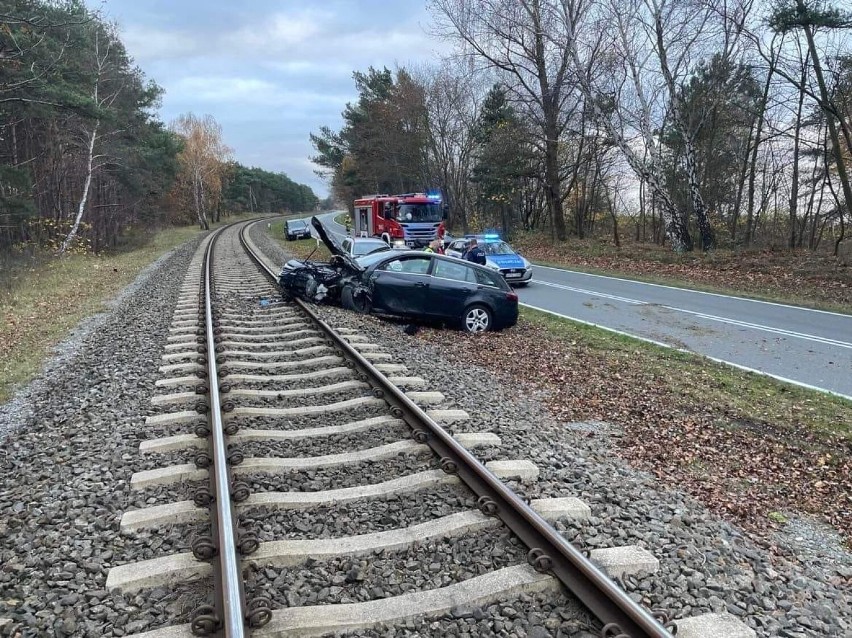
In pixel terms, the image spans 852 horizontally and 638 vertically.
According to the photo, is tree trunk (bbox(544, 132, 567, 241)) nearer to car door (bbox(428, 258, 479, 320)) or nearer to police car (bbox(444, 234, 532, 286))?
police car (bbox(444, 234, 532, 286))

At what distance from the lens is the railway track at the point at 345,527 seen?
124 inches

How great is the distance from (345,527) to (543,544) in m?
1.27

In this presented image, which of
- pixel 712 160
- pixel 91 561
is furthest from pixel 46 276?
pixel 712 160

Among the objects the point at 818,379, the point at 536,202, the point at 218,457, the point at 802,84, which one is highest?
the point at 802,84

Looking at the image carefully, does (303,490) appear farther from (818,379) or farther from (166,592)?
(818,379)

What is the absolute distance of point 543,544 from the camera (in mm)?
3676

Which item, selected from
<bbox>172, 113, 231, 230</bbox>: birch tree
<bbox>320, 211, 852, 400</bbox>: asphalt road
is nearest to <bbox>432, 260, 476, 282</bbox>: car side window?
<bbox>320, 211, 852, 400</bbox>: asphalt road

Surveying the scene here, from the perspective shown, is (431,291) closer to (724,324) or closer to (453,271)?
(453,271)

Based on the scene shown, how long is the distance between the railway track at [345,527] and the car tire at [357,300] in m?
5.42

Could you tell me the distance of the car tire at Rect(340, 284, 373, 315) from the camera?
40.2ft

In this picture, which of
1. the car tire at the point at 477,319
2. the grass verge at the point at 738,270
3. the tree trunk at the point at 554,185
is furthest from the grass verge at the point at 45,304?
the tree trunk at the point at 554,185

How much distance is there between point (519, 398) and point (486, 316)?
15.2 feet

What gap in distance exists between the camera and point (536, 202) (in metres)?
45.2

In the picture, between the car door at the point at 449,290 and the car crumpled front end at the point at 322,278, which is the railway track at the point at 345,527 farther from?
the car crumpled front end at the point at 322,278
